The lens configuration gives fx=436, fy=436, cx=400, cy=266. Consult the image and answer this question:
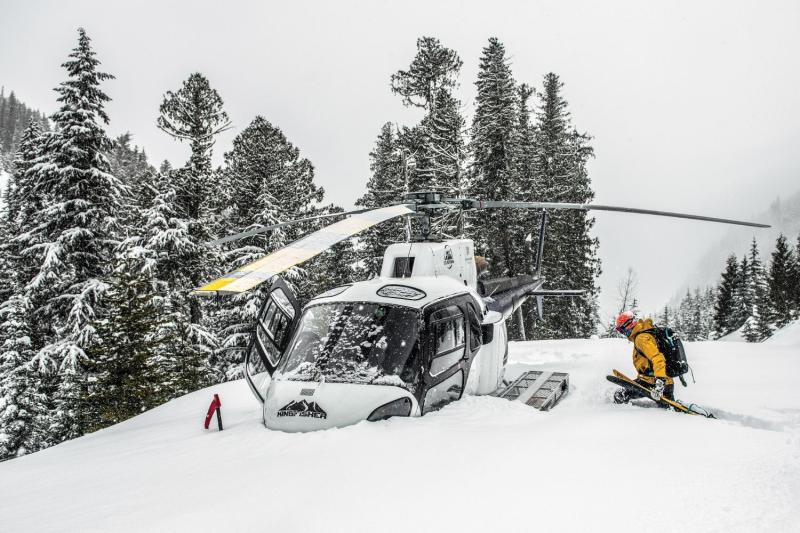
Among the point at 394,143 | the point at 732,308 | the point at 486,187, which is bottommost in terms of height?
the point at 732,308

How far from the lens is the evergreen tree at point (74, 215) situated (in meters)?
16.5

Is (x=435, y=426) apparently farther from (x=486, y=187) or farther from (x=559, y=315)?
(x=559, y=315)

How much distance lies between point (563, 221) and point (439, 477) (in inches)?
1134

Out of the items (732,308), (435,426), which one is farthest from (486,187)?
(732,308)

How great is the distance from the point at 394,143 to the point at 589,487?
2988cm

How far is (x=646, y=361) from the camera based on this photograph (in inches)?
246

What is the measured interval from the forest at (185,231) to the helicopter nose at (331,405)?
1246cm

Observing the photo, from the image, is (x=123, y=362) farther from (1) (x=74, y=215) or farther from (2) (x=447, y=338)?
(2) (x=447, y=338)

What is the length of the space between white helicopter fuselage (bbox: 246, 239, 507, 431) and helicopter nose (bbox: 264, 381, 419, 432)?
0.01 m

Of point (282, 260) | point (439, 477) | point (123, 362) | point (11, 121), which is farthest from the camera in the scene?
point (11, 121)

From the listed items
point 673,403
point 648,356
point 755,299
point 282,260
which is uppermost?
point 282,260

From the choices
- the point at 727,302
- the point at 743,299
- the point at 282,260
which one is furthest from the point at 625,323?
the point at 727,302

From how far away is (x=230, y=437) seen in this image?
15.2 ft

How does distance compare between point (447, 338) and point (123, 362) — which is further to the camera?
point (123, 362)
